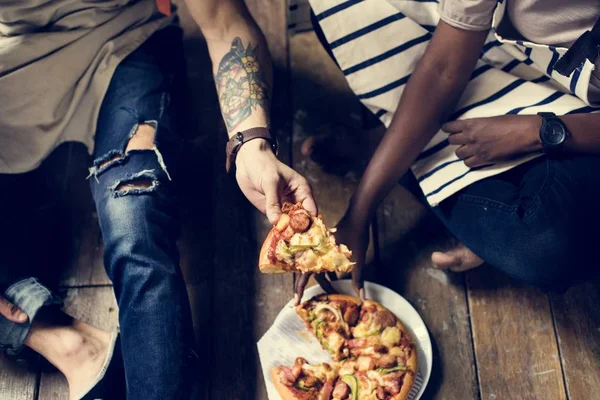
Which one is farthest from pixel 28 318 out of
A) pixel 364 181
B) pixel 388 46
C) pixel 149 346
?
pixel 388 46

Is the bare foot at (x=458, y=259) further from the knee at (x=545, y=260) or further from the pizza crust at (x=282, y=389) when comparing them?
the pizza crust at (x=282, y=389)

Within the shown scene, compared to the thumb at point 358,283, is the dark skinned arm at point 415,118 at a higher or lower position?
higher

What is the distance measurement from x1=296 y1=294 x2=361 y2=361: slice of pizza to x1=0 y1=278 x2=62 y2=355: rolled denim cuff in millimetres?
685

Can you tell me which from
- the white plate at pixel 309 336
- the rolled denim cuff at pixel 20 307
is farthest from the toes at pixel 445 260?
the rolled denim cuff at pixel 20 307

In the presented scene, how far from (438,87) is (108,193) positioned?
862mm

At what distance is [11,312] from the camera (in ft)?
5.24

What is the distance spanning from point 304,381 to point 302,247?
0.40m

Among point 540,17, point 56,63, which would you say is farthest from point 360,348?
point 56,63

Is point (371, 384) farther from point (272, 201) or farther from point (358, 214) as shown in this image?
point (272, 201)

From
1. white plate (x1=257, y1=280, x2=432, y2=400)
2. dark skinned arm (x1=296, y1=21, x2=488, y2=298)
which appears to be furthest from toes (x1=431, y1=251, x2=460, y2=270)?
dark skinned arm (x1=296, y1=21, x2=488, y2=298)

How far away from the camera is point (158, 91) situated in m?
1.68

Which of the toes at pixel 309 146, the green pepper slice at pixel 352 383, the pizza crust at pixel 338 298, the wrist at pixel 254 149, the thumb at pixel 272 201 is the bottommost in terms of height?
the green pepper slice at pixel 352 383

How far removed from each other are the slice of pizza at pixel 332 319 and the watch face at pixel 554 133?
2.07ft

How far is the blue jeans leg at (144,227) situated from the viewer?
1.48 m
